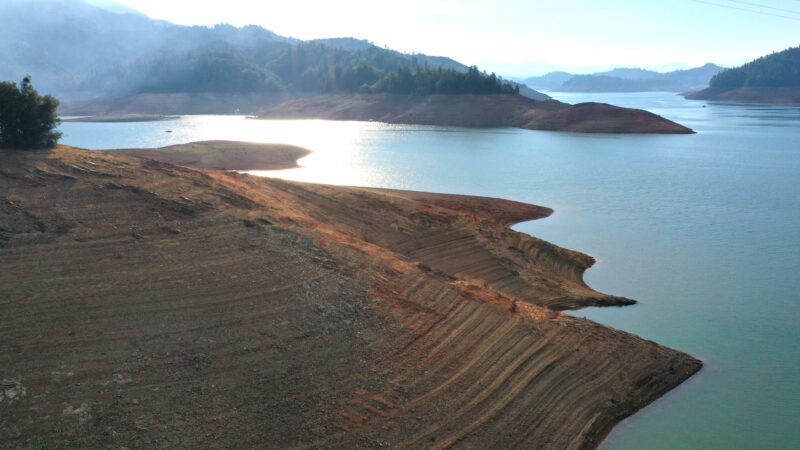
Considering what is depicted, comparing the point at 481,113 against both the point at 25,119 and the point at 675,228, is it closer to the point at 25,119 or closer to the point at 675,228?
the point at 675,228

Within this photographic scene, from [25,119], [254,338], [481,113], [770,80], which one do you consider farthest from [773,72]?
[254,338]

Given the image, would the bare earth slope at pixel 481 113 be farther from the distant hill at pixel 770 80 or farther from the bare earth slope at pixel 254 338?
the distant hill at pixel 770 80

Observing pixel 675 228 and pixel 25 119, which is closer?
pixel 25 119

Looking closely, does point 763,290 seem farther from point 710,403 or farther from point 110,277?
point 110,277

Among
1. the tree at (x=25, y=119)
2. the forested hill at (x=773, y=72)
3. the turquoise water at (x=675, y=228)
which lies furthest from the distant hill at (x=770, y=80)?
the tree at (x=25, y=119)

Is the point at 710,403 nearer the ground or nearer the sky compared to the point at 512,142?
nearer the ground

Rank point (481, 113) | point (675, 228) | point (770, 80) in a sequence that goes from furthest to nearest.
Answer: point (770, 80) → point (481, 113) → point (675, 228)

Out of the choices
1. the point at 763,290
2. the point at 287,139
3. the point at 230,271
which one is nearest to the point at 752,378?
the point at 763,290
